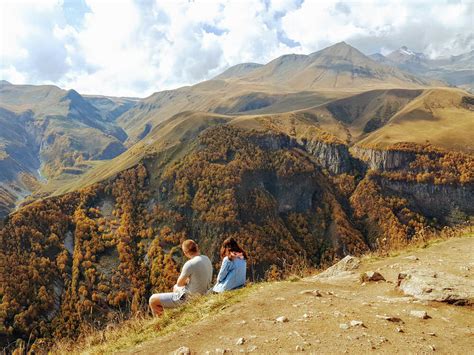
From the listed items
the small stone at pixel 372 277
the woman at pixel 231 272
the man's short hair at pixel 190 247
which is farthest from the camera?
the small stone at pixel 372 277

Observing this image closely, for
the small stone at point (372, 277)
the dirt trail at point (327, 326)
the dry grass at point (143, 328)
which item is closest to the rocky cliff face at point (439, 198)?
the small stone at point (372, 277)

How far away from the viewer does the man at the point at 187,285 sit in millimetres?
13509

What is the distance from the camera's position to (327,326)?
9.95m

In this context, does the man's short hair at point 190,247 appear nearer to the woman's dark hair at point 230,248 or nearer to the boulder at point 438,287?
the woman's dark hair at point 230,248

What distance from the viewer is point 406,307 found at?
37.7 ft

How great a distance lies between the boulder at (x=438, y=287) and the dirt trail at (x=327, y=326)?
27 cm

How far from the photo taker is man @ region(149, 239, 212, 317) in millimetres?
13509

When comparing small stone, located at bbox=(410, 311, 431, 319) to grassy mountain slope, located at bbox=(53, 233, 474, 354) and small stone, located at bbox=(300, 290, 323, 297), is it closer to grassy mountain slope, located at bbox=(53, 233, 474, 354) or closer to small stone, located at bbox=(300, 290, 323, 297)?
grassy mountain slope, located at bbox=(53, 233, 474, 354)

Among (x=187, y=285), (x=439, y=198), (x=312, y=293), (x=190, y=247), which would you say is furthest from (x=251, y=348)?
(x=439, y=198)

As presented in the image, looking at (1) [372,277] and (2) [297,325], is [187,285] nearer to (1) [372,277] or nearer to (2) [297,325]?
(2) [297,325]

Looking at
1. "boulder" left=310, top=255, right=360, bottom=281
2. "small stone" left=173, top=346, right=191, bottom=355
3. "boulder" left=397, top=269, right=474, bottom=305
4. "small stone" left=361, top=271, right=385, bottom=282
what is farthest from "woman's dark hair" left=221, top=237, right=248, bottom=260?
"boulder" left=397, top=269, right=474, bottom=305

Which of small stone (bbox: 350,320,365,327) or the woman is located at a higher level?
the woman

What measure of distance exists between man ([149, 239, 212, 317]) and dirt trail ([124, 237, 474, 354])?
7.01 ft

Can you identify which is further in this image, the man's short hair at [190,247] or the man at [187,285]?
the man's short hair at [190,247]
